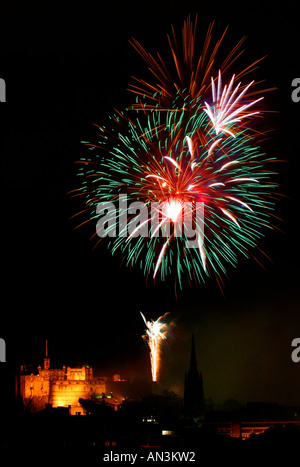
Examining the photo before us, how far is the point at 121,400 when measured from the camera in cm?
6562

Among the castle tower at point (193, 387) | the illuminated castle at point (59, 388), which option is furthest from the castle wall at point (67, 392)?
the castle tower at point (193, 387)

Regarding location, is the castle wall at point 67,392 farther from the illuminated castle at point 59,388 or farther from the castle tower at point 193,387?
the castle tower at point 193,387

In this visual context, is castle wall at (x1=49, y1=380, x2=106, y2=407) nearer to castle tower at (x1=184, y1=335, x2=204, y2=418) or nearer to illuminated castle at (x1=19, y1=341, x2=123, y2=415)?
illuminated castle at (x1=19, y1=341, x2=123, y2=415)

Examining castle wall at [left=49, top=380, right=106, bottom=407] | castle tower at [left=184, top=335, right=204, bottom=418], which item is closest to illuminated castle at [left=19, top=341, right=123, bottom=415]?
castle wall at [left=49, top=380, right=106, bottom=407]

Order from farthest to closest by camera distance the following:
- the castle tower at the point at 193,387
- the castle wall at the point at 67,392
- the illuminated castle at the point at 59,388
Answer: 1. the castle tower at the point at 193,387
2. the castle wall at the point at 67,392
3. the illuminated castle at the point at 59,388

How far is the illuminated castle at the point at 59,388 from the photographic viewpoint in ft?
206

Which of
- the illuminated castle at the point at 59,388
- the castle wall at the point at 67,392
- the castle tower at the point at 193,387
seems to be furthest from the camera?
the castle tower at the point at 193,387

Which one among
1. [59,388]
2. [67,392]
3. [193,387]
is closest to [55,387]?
[59,388]

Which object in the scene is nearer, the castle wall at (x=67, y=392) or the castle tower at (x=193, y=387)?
the castle wall at (x=67, y=392)

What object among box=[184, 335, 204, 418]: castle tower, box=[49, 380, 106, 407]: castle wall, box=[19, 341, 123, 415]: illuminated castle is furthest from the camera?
box=[184, 335, 204, 418]: castle tower

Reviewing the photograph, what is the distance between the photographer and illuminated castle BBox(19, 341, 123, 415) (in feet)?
206
